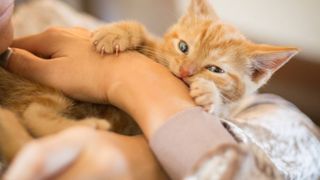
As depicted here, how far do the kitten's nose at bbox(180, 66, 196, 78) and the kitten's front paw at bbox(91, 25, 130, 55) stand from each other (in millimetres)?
150

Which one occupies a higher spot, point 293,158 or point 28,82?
point 28,82

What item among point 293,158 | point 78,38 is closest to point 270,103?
point 293,158

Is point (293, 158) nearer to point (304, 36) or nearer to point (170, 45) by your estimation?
point (170, 45)

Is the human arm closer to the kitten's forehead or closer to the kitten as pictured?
the kitten

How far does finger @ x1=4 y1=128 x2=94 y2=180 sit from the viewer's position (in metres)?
0.60

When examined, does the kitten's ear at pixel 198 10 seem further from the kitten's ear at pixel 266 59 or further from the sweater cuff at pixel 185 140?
the sweater cuff at pixel 185 140

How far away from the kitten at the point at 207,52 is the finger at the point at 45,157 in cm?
38

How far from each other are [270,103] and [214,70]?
0.58 metres

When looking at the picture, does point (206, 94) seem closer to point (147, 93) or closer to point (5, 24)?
point (147, 93)

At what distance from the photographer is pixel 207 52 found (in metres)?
1.05

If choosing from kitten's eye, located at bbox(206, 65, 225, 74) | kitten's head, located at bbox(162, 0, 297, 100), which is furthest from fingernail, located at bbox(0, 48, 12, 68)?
A: kitten's eye, located at bbox(206, 65, 225, 74)

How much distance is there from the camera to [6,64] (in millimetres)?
1093

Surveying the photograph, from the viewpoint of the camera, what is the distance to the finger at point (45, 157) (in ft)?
1.97

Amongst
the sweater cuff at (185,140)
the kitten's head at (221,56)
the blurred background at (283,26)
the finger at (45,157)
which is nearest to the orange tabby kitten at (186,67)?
the kitten's head at (221,56)
